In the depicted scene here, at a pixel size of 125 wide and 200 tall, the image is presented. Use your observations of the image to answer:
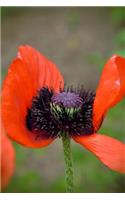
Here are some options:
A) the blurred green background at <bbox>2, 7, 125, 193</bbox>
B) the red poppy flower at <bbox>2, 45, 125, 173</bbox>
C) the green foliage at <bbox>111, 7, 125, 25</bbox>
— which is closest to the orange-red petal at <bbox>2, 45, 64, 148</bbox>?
the red poppy flower at <bbox>2, 45, 125, 173</bbox>

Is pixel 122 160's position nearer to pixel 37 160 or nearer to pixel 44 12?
pixel 37 160

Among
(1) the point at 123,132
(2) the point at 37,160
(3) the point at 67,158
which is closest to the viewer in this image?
(3) the point at 67,158

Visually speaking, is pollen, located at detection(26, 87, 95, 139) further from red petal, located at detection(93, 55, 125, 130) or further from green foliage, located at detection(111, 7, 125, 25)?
green foliage, located at detection(111, 7, 125, 25)

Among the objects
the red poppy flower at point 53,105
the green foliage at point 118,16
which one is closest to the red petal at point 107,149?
the red poppy flower at point 53,105

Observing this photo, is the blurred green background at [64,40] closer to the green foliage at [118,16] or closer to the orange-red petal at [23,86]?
the green foliage at [118,16]

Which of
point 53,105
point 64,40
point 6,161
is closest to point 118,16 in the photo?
point 64,40

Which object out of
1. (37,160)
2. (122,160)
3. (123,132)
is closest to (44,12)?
(37,160)

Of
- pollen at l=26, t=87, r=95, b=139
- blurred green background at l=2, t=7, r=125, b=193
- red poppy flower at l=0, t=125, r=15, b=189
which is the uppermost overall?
blurred green background at l=2, t=7, r=125, b=193
